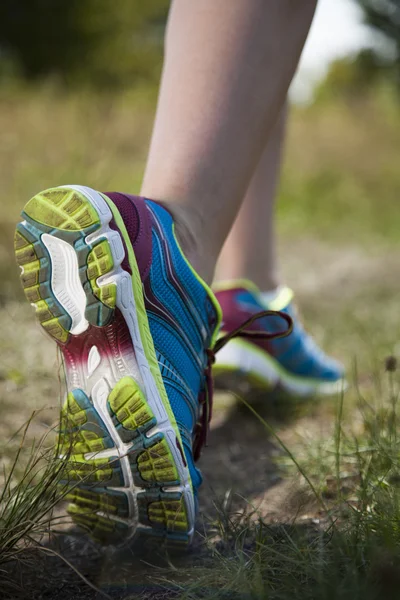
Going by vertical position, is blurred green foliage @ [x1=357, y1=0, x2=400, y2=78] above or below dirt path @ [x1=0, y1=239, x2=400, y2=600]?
above

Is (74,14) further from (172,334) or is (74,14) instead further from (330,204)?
(172,334)

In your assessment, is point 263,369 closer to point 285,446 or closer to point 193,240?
point 285,446

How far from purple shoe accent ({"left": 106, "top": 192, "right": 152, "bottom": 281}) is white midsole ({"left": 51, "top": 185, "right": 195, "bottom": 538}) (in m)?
0.05

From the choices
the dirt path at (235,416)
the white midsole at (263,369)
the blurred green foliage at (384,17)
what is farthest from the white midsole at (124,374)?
the blurred green foliage at (384,17)

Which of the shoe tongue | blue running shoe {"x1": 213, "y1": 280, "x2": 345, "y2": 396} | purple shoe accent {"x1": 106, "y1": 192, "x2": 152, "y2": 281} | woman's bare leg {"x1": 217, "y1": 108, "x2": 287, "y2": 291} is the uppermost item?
purple shoe accent {"x1": 106, "y1": 192, "x2": 152, "y2": 281}

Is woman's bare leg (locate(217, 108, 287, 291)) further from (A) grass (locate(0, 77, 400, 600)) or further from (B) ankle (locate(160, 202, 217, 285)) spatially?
(B) ankle (locate(160, 202, 217, 285))

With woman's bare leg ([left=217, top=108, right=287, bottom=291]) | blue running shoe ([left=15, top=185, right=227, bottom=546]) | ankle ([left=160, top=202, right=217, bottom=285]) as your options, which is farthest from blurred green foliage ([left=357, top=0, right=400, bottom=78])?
blue running shoe ([left=15, top=185, right=227, bottom=546])

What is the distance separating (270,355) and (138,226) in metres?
0.74

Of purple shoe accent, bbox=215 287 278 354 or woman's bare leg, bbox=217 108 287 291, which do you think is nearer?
purple shoe accent, bbox=215 287 278 354

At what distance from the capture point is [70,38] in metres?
16.9

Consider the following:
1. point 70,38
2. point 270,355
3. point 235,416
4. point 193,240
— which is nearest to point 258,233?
point 270,355

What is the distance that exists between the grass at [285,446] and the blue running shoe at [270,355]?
7 cm

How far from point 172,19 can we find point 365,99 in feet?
33.5

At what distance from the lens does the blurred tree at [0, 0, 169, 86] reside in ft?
54.1
